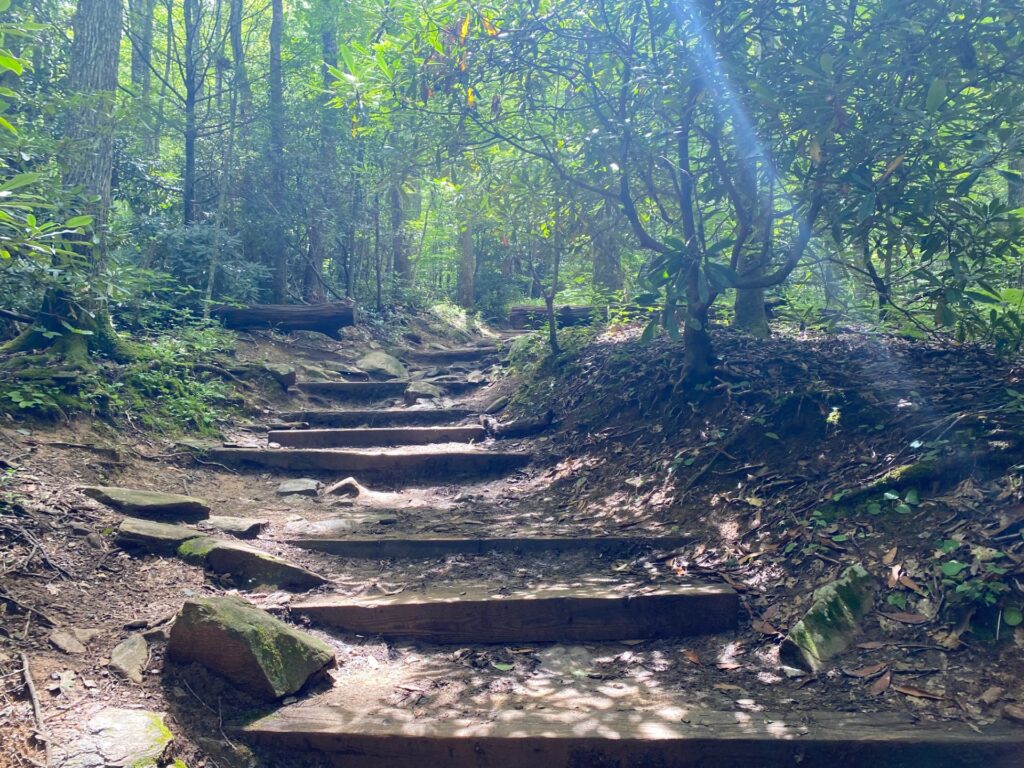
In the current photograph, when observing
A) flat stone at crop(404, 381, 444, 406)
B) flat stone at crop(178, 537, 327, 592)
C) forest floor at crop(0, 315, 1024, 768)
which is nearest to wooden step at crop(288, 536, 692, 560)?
forest floor at crop(0, 315, 1024, 768)

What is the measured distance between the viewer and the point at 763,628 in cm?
296

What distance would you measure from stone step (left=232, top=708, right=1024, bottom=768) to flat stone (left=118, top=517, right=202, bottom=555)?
4.60 feet

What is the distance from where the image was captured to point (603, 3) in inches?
170

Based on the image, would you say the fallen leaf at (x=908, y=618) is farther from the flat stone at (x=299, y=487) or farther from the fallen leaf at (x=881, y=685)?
the flat stone at (x=299, y=487)

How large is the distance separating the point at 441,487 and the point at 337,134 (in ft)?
26.3

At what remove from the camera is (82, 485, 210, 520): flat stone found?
3.68 m

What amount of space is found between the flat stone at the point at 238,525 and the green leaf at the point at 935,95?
4317mm

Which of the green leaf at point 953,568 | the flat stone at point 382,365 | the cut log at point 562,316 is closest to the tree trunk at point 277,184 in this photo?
the flat stone at point 382,365

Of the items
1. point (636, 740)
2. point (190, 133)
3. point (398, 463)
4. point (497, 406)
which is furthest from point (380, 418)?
point (190, 133)

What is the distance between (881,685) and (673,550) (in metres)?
1.39

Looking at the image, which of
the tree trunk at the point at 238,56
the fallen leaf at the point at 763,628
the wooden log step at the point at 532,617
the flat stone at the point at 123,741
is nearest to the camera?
the flat stone at the point at 123,741

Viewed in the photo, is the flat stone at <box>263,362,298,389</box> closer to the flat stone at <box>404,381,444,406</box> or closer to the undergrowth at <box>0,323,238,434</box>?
the undergrowth at <box>0,323,238,434</box>

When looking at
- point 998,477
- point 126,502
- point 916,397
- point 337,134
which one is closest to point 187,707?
point 126,502

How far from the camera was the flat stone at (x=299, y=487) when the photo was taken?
16.6 ft
